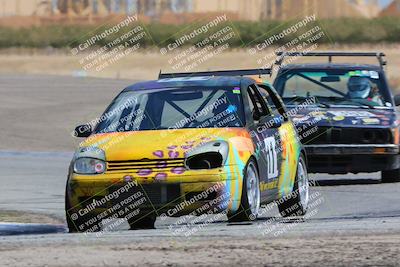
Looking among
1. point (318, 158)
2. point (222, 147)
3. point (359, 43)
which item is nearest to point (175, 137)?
point (222, 147)

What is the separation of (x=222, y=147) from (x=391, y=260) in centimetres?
353

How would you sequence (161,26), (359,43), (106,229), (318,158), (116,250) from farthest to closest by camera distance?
(161,26) → (359,43) → (318,158) → (106,229) → (116,250)

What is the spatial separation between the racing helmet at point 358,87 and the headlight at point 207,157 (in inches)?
267

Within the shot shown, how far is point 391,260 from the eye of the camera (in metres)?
8.87

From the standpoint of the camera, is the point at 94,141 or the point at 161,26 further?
the point at 161,26

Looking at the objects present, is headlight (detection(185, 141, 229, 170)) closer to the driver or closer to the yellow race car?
the yellow race car

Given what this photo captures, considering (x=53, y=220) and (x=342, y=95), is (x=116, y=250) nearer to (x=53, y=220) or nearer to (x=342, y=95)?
(x=53, y=220)

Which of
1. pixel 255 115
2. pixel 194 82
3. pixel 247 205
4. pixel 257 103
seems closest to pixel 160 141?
pixel 247 205

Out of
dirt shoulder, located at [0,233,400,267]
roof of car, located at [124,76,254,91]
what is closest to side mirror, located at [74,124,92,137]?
roof of car, located at [124,76,254,91]

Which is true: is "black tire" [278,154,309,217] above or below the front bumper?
below

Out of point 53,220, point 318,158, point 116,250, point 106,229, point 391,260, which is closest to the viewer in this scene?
point 391,260

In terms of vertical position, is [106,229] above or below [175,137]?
below

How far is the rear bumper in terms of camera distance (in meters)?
17.8

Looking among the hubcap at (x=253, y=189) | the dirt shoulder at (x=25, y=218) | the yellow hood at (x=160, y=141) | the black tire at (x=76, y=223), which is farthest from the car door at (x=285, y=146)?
the dirt shoulder at (x=25, y=218)
